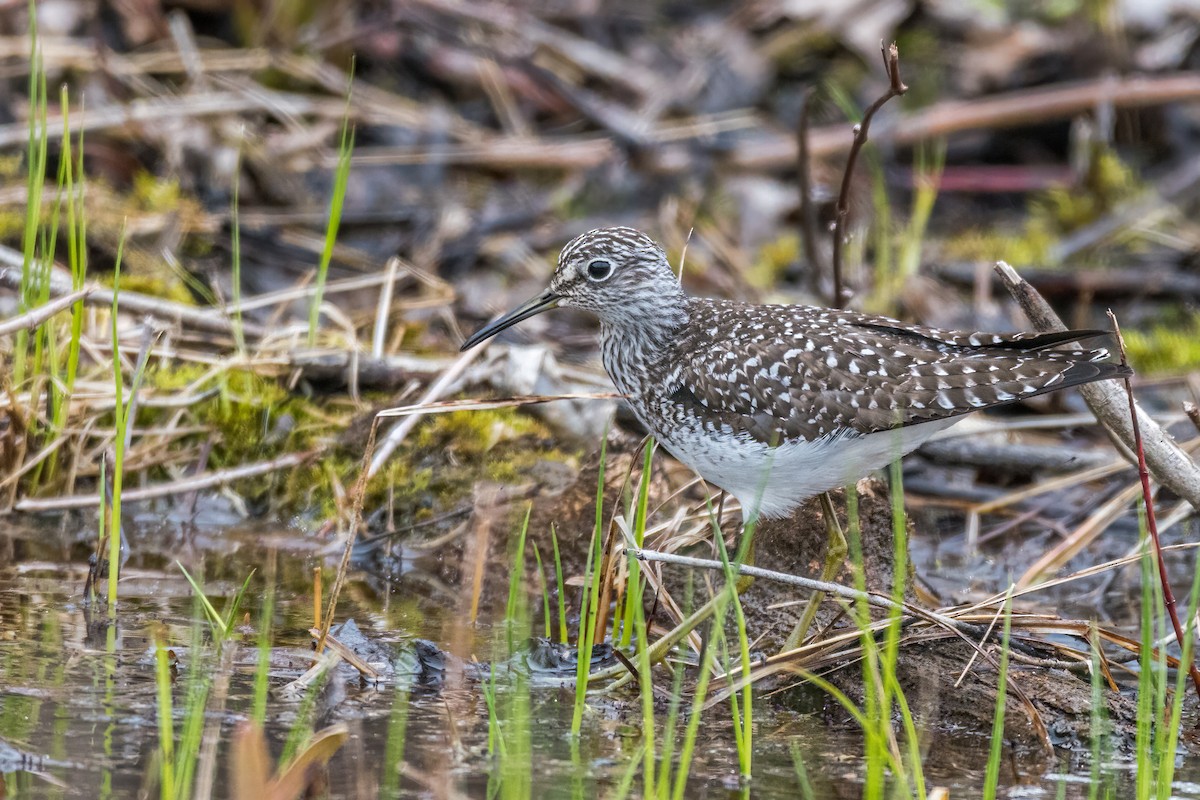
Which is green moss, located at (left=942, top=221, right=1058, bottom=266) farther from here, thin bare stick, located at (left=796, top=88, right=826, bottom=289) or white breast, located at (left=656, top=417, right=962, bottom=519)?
white breast, located at (left=656, top=417, right=962, bottom=519)

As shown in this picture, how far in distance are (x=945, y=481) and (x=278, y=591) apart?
343 cm

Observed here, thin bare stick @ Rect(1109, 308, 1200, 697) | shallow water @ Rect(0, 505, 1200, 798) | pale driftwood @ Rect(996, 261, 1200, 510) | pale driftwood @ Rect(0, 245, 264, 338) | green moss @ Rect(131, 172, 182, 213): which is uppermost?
green moss @ Rect(131, 172, 182, 213)

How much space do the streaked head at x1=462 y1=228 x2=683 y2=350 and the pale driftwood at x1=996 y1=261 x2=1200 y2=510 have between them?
141cm

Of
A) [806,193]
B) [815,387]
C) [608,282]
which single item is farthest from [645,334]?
[806,193]

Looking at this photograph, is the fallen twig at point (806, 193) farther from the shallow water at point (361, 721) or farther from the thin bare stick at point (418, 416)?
the shallow water at point (361, 721)

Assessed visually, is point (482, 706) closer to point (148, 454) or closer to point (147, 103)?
point (148, 454)

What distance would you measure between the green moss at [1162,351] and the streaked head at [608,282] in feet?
12.6

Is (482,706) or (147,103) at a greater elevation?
(147,103)

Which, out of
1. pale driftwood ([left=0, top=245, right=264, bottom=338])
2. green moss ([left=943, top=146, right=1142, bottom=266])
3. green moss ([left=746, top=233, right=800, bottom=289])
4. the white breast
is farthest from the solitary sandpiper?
green moss ([left=943, top=146, right=1142, bottom=266])

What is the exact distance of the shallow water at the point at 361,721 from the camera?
152 inches

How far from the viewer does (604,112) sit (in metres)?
10.2

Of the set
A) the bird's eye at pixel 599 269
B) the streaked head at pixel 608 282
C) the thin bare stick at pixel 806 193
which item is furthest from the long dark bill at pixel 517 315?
the thin bare stick at pixel 806 193

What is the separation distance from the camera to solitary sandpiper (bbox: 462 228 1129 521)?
5.06m

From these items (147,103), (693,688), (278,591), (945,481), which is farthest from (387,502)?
(147,103)
